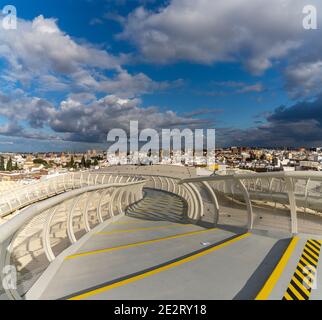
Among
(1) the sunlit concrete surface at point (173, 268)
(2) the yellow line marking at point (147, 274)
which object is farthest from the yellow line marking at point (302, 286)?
(2) the yellow line marking at point (147, 274)

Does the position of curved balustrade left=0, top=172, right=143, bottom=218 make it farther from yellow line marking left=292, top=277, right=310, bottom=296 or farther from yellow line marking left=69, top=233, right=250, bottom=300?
yellow line marking left=292, top=277, right=310, bottom=296

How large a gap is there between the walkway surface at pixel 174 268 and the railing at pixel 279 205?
0.41 metres

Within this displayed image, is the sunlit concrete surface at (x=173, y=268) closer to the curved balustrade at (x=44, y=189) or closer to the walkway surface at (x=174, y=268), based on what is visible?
the walkway surface at (x=174, y=268)

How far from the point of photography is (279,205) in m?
6.19

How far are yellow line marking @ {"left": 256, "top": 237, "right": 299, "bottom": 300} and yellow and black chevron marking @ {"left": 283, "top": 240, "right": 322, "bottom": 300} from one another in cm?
17

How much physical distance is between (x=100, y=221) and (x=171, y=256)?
3.24 meters

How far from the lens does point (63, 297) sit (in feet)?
10.6

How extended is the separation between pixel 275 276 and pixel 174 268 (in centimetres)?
130

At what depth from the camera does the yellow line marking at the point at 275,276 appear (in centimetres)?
305

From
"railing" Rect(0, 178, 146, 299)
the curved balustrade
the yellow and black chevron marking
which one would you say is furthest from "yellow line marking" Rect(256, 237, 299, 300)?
the curved balustrade

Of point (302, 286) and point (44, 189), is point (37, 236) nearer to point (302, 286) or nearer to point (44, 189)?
point (302, 286)

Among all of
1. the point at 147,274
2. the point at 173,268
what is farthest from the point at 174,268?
the point at 147,274

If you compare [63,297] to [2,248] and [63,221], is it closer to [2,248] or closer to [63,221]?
[2,248]
